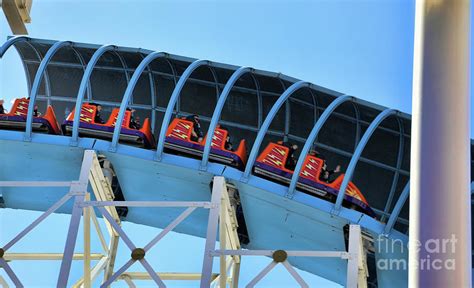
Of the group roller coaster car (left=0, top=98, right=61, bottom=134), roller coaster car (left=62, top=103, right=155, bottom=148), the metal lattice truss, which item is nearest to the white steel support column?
the metal lattice truss

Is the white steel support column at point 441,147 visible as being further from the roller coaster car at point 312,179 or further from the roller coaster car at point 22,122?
the roller coaster car at point 22,122

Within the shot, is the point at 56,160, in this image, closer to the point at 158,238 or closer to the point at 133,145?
the point at 133,145

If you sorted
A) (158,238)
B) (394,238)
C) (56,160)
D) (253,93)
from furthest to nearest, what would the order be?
(253,93) → (56,160) → (394,238) → (158,238)

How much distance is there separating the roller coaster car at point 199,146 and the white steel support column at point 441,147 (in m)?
17.1

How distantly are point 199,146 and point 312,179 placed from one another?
2.98 metres

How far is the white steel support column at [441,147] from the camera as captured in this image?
4.88 meters

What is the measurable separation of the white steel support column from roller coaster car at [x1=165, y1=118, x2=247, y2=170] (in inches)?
672

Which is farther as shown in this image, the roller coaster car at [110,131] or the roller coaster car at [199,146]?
the roller coaster car at [110,131]

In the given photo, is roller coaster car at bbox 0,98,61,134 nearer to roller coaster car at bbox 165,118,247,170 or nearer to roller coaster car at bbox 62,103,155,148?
roller coaster car at bbox 62,103,155,148

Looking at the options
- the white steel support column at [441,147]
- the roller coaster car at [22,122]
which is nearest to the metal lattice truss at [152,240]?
the roller coaster car at [22,122]

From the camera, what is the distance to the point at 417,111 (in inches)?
203

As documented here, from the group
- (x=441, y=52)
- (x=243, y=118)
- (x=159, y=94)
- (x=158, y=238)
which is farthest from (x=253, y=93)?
(x=441, y=52)

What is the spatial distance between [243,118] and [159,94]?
120 inches

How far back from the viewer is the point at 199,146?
2244 cm
